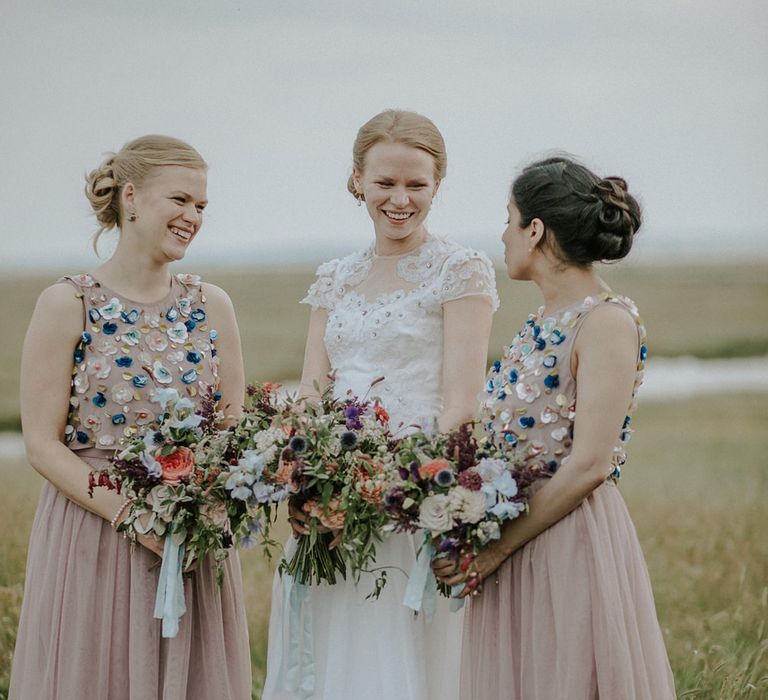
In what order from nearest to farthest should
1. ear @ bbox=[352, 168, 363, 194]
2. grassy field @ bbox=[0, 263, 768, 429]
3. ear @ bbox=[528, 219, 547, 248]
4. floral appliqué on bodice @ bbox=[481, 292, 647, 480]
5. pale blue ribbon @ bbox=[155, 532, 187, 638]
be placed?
floral appliqué on bodice @ bbox=[481, 292, 647, 480] → ear @ bbox=[528, 219, 547, 248] → pale blue ribbon @ bbox=[155, 532, 187, 638] → ear @ bbox=[352, 168, 363, 194] → grassy field @ bbox=[0, 263, 768, 429]

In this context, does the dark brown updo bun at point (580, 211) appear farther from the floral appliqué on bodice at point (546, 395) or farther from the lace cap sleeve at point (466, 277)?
the lace cap sleeve at point (466, 277)

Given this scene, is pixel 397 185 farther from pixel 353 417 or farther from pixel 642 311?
pixel 642 311

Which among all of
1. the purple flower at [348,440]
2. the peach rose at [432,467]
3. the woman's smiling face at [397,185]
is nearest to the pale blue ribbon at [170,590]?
the purple flower at [348,440]

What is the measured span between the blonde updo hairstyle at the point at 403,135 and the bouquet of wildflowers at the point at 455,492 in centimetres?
119

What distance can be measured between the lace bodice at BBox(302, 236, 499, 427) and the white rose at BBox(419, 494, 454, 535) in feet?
2.29

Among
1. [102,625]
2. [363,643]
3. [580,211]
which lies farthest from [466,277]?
[102,625]

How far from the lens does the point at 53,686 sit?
385cm

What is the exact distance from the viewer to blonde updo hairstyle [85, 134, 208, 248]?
402 cm

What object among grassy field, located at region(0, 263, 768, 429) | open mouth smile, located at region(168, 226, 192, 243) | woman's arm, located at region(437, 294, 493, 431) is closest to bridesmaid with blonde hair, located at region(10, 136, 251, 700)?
open mouth smile, located at region(168, 226, 192, 243)

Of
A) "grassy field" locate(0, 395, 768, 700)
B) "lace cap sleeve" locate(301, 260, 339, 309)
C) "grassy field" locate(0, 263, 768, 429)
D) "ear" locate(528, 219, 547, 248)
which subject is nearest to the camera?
"ear" locate(528, 219, 547, 248)

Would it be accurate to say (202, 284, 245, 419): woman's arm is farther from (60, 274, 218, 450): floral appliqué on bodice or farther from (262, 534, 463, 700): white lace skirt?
(262, 534, 463, 700): white lace skirt

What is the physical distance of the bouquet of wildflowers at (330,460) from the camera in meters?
3.48

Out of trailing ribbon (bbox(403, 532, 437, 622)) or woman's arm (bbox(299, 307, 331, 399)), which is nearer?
trailing ribbon (bbox(403, 532, 437, 622))

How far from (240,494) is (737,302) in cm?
668
